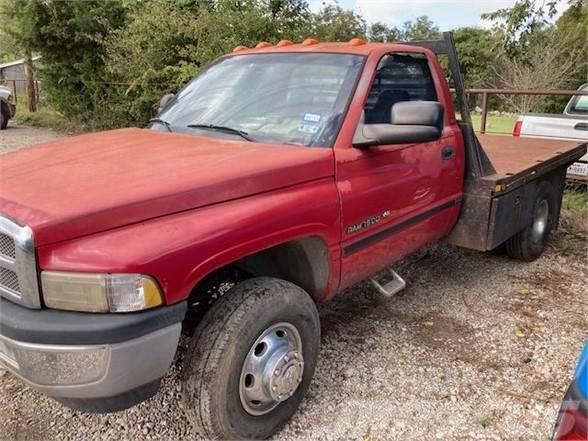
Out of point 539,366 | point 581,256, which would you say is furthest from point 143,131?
point 581,256

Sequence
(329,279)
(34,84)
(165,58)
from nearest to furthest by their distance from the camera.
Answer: (329,279) → (165,58) → (34,84)

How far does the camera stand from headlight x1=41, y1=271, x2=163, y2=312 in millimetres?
1993

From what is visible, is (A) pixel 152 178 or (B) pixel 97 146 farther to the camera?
(B) pixel 97 146

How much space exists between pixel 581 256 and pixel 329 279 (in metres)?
3.75

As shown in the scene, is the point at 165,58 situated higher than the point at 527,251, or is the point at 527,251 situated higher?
the point at 165,58

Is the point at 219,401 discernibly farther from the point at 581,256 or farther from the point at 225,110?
the point at 581,256

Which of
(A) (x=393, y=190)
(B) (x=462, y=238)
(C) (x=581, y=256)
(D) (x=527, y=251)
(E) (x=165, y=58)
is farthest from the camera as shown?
(E) (x=165, y=58)

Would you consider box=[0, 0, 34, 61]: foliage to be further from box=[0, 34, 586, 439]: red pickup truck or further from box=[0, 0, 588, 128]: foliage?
box=[0, 34, 586, 439]: red pickup truck

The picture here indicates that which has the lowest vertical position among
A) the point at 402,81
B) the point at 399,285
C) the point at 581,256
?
the point at 581,256

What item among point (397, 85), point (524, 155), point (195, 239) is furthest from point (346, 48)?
point (524, 155)

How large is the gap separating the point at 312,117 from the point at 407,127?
535 mm

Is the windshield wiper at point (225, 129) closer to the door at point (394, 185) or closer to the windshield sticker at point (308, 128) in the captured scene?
the windshield sticker at point (308, 128)

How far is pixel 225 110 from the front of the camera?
3.33 metres

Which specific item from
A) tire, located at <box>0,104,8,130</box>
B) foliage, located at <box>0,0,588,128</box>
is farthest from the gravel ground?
tire, located at <box>0,104,8,130</box>
